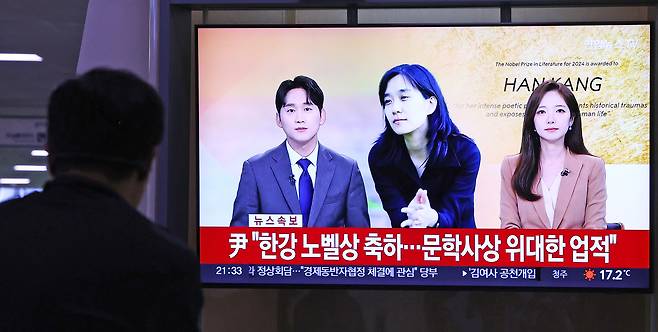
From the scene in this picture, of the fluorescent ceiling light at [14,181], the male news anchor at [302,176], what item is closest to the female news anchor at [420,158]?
the male news anchor at [302,176]

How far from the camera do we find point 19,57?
7512 millimetres

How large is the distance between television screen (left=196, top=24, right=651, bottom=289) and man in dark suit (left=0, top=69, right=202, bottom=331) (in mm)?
2219

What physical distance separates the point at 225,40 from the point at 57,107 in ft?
7.52

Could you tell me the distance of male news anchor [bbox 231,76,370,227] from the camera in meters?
3.63

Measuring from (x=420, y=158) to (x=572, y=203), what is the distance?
567mm

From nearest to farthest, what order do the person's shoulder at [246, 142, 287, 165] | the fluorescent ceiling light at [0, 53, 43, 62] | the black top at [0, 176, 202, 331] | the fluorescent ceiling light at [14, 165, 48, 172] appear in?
the black top at [0, 176, 202, 331] < the person's shoulder at [246, 142, 287, 165] < the fluorescent ceiling light at [0, 53, 43, 62] < the fluorescent ceiling light at [14, 165, 48, 172]

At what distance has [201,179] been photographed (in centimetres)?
367

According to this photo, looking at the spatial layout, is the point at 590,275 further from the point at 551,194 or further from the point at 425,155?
the point at 425,155

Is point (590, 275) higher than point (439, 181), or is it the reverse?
point (439, 181)

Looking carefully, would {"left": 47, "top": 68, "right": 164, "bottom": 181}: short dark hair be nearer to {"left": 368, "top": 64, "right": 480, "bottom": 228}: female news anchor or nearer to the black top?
the black top

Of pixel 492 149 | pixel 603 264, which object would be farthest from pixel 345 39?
pixel 603 264

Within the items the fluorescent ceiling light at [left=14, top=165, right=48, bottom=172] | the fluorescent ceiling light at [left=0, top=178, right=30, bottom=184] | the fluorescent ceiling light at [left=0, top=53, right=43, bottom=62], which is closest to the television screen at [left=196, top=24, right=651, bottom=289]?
the fluorescent ceiling light at [left=0, top=53, right=43, bottom=62]

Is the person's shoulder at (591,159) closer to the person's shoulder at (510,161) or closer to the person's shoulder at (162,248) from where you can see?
the person's shoulder at (510,161)

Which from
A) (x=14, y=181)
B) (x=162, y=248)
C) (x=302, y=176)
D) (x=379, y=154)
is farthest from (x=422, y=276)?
(x=14, y=181)
